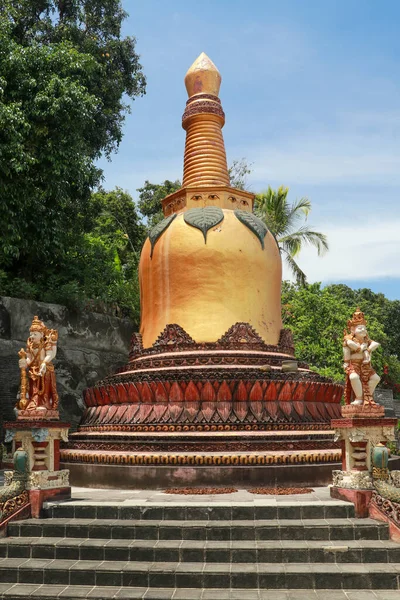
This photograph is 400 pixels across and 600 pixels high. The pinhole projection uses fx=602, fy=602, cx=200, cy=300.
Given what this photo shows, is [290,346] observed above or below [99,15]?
below

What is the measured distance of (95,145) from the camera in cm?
2116

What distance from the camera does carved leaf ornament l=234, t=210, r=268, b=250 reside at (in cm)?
1437

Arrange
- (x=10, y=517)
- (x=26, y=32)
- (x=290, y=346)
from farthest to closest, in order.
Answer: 1. (x=26, y=32)
2. (x=290, y=346)
3. (x=10, y=517)

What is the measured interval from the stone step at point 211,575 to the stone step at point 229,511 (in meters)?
0.86

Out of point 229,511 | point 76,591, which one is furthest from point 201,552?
point 76,591

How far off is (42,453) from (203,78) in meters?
11.2

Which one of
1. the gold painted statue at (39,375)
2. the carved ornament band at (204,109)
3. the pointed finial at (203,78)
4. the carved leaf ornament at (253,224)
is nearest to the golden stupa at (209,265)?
the carved leaf ornament at (253,224)

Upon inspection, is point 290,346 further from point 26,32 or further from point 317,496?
point 26,32

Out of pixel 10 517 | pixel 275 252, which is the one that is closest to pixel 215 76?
pixel 275 252

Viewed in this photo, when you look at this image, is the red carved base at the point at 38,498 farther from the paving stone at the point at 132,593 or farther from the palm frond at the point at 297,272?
the palm frond at the point at 297,272

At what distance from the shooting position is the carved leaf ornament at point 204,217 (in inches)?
551

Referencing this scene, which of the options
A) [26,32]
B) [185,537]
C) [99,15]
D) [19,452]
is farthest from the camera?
[99,15]

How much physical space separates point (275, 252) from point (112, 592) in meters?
10.0

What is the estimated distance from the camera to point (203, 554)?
668 cm
